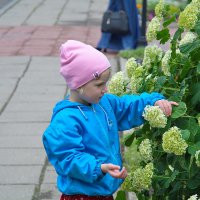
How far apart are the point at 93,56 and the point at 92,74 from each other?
10 centimetres

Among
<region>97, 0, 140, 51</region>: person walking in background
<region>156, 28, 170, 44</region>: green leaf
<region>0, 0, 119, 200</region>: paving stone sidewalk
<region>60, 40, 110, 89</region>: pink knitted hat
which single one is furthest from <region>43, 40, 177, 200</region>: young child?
<region>97, 0, 140, 51</region>: person walking in background

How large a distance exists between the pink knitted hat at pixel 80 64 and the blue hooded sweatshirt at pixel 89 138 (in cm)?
13

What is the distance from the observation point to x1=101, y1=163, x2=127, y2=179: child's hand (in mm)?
3045

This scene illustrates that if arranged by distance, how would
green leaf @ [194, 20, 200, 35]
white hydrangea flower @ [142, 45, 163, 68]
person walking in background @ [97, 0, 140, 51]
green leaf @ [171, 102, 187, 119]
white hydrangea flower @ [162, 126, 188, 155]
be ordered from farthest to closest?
person walking in background @ [97, 0, 140, 51], white hydrangea flower @ [142, 45, 163, 68], green leaf @ [194, 20, 200, 35], green leaf @ [171, 102, 187, 119], white hydrangea flower @ [162, 126, 188, 155]

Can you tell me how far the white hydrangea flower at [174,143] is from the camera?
3.04 meters

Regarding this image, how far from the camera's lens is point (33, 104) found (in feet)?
25.2

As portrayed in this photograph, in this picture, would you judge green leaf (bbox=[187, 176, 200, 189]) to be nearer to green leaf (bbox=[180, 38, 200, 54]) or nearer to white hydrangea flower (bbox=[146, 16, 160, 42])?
green leaf (bbox=[180, 38, 200, 54])

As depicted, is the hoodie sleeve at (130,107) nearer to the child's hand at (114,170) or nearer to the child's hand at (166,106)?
the child's hand at (166,106)

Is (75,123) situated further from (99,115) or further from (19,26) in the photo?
(19,26)

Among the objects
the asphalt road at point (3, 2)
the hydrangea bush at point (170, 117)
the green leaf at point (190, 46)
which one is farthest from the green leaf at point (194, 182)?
the asphalt road at point (3, 2)

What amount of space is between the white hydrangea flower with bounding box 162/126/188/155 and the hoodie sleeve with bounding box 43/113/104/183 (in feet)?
1.05

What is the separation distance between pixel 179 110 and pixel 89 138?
437 millimetres

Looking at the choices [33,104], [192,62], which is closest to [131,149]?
[33,104]

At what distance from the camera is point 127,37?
11.0 meters
